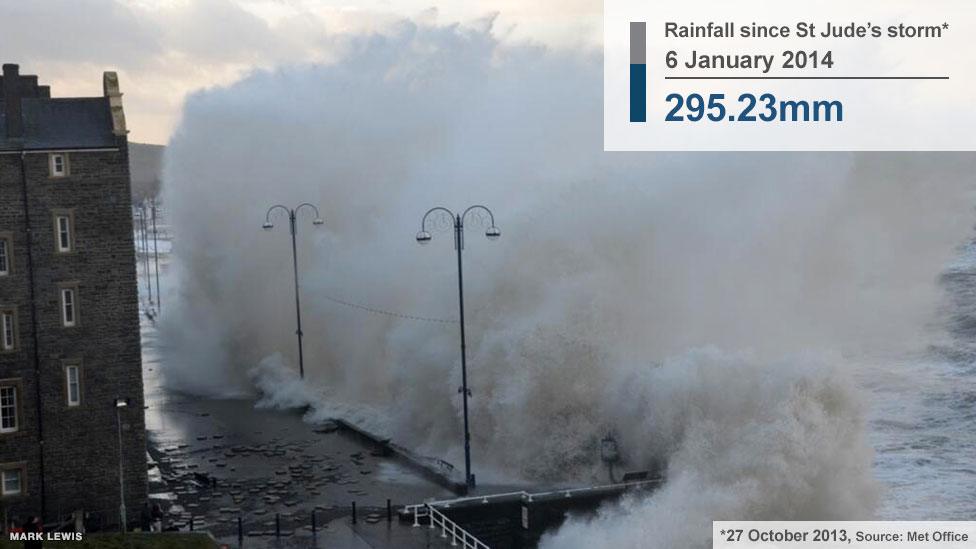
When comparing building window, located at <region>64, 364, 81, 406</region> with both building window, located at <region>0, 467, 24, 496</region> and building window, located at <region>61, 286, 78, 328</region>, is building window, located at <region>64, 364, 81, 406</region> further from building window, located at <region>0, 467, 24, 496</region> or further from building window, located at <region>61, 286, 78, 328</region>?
building window, located at <region>0, 467, 24, 496</region>

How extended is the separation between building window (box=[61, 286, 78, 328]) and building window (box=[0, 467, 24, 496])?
2.59 metres

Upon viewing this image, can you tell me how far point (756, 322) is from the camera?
1211 inches

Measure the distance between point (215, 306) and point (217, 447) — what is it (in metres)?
16.6

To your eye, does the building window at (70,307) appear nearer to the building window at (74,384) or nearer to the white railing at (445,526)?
the building window at (74,384)

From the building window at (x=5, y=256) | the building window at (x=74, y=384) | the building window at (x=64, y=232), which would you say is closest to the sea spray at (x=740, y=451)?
the building window at (x=74, y=384)

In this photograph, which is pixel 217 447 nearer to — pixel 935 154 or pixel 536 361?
pixel 536 361

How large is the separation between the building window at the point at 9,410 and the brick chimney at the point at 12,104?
4308 millimetres

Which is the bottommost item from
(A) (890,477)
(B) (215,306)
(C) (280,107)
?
(A) (890,477)

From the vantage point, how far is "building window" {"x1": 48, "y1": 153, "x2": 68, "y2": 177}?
2005cm

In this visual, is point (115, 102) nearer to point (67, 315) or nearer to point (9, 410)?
point (67, 315)

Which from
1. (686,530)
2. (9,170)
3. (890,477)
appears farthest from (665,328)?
(9,170)

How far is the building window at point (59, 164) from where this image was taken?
20047 mm

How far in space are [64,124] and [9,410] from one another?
5.02 meters

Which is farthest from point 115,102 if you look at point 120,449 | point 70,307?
point 120,449
